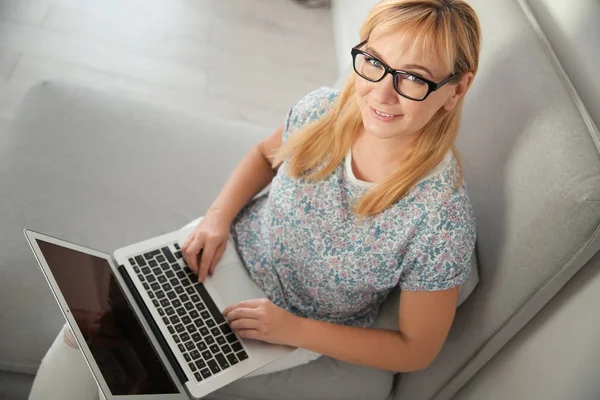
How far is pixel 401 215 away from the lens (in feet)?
3.52

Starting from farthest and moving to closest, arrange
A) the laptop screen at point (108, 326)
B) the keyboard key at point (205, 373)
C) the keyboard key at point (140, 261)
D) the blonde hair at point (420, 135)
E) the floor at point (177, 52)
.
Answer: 1. the floor at point (177, 52)
2. the keyboard key at point (140, 261)
3. the keyboard key at point (205, 373)
4. the laptop screen at point (108, 326)
5. the blonde hair at point (420, 135)

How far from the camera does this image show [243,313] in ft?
3.82

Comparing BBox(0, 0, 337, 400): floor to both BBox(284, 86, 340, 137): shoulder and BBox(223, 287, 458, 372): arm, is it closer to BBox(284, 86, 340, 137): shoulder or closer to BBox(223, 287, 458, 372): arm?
BBox(284, 86, 340, 137): shoulder

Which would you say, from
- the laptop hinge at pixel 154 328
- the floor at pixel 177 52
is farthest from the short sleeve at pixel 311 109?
the floor at pixel 177 52

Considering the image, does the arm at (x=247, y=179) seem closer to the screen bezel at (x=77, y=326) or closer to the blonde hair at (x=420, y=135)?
the blonde hair at (x=420, y=135)

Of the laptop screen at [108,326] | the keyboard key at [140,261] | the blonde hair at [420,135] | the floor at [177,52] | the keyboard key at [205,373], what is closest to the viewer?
the blonde hair at [420,135]

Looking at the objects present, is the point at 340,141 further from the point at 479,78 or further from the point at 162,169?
the point at 162,169

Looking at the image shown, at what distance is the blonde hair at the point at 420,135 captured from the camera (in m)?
0.90

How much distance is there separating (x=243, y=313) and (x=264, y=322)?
0.04 metres

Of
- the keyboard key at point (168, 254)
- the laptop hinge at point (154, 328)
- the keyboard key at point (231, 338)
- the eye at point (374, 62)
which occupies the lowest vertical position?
the laptop hinge at point (154, 328)

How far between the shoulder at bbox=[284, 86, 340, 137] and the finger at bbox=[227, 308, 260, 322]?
366 mm

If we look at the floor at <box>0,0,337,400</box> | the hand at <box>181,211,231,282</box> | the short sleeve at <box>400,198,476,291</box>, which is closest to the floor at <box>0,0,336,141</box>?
the floor at <box>0,0,337,400</box>

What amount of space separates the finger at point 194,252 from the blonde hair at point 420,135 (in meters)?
0.23

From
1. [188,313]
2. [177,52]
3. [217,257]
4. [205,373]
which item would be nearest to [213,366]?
[205,373]
